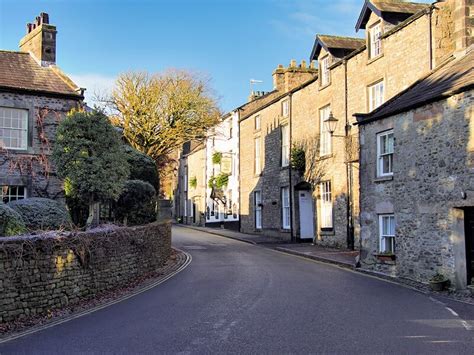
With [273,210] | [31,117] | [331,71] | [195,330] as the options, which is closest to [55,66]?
[31,117]

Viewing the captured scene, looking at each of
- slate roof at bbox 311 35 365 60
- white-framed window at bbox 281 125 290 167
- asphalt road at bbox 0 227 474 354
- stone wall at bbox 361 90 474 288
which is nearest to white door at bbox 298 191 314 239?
white-framed window at bbox 281 125 290 167

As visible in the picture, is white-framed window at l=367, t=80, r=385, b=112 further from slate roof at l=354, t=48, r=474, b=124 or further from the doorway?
the doorway

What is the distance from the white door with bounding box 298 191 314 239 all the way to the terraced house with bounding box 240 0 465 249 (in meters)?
0.05

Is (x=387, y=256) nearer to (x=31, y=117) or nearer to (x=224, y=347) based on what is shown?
(x=224, y=347)

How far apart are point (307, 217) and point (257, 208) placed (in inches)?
265

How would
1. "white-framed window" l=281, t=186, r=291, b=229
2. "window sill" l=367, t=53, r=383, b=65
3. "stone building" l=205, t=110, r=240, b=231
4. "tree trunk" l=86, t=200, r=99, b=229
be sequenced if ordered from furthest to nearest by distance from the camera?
"stone building" l=205, t=110, r=240, b=231 → "white-framed window" l=281, t=186, r=291, b=229 → "window sill" l=367, t=53, r=383, b=65 → "tree trunk" l=86, t=200, r=99, b=229

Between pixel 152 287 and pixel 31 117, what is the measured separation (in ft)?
34.2

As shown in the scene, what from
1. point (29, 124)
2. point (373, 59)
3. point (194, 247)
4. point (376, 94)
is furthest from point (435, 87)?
point (29, 124)

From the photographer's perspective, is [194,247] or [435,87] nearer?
[435,87]

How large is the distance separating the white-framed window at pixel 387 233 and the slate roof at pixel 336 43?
11.2 meters

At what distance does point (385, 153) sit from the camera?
16.9m

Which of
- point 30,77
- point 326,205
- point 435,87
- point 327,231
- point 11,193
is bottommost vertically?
point 327,231

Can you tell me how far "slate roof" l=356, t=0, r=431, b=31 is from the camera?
20562mm

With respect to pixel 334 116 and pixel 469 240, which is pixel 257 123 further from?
pixel 469 240
